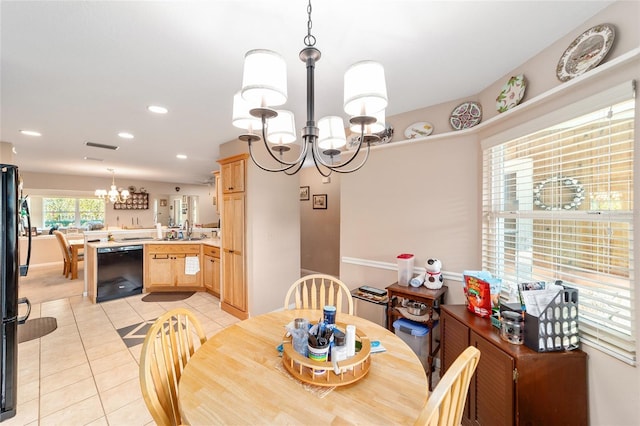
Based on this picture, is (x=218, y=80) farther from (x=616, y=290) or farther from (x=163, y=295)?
(x=163, y=295)

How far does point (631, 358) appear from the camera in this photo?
117 centimetres

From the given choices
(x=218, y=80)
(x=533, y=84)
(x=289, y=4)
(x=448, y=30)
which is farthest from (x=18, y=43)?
(x=533, y=84)

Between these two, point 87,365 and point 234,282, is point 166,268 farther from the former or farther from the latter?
point 87,365

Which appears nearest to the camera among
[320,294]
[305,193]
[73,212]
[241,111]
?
[241,111]

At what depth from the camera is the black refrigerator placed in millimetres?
1812

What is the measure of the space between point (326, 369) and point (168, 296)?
427cm

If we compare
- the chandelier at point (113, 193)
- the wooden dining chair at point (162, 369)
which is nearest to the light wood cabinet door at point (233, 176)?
the wooden dining chair at point (162, 369)

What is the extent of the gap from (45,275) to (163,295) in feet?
11.2

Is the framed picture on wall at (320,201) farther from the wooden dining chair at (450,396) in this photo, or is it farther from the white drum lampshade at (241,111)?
the wooden dining chair at (450,396)

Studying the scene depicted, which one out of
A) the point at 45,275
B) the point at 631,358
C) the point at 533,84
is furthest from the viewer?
the point at 45,275

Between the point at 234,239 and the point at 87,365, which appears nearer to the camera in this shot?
the point at 87,365

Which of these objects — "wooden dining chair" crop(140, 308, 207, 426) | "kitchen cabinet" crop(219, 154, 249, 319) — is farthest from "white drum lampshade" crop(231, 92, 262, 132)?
"kitchen cabinet" crop(219, 154, 249, 319)

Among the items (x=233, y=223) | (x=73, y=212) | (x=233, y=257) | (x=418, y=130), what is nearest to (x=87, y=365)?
(x=233, y=257)

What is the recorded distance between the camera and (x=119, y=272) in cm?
421
